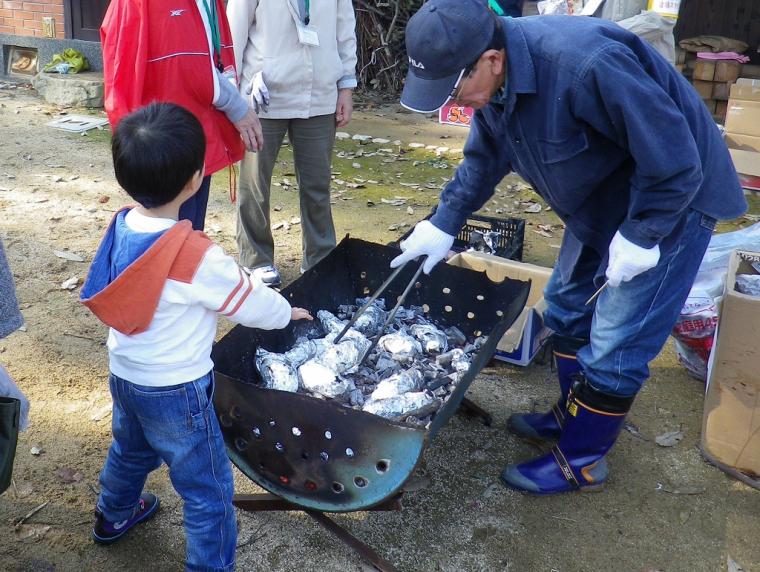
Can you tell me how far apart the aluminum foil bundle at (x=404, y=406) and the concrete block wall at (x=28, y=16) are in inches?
376

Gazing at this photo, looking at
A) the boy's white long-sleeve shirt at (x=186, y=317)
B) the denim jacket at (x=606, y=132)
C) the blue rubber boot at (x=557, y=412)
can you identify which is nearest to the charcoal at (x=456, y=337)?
the blue rubber boot at (x=557, y=412)

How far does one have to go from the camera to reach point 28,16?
10.4 metres

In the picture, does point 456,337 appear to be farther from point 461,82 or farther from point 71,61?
point 71,61

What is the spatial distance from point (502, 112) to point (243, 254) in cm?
250

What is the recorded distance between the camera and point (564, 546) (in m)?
2.85

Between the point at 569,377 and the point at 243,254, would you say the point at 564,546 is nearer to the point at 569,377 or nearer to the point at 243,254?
the point at 569,377

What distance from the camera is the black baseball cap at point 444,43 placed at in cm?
229

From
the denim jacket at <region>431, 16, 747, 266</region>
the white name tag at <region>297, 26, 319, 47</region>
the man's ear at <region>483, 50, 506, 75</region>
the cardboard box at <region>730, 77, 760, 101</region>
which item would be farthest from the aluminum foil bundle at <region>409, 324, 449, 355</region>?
the cardboard box at <region>730, 77, 760, 101</region>

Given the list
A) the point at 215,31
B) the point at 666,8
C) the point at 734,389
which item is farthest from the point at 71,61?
the point at 734,389

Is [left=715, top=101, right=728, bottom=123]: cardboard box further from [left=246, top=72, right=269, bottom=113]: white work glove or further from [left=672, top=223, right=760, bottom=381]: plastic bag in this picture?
[left=246, top=72, right=269, bottom=113]: white work glove

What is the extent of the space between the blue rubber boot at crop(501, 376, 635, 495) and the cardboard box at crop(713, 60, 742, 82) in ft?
24.0

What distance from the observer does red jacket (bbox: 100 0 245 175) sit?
3.08 meters

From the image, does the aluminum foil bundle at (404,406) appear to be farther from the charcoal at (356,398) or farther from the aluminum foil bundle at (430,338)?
the aluminum foil bundle at (430,338)

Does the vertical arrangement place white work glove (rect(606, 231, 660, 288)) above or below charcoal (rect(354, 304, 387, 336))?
above
